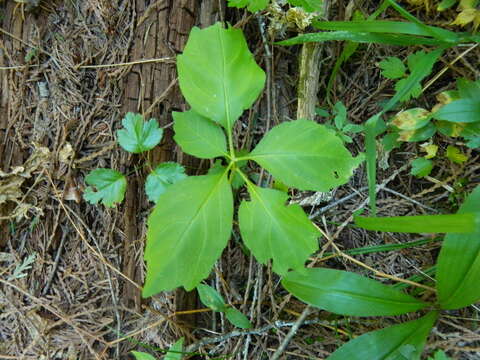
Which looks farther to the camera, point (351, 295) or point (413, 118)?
point (413, 118)

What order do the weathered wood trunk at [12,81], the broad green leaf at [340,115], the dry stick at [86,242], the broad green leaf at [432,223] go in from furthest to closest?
the weathered wood trunk at [12,81] → the dry stick at [86,242] → the broad green leaf at [340,115] → the broad green leaf at [432,223]

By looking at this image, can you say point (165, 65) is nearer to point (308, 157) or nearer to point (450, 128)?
point (308, 157)

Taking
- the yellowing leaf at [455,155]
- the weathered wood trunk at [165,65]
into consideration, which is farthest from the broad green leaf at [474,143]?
the weathered wood trunk at [165,65]

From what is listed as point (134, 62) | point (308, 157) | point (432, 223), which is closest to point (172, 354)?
point (308, 157)

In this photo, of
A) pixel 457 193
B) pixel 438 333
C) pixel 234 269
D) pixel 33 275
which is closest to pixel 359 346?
pixel 438 333

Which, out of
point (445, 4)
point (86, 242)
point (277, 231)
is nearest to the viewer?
point (277, 231)

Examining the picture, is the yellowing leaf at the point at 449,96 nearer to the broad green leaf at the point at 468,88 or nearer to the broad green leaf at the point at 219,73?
the broad green leaf at the point at 468,88

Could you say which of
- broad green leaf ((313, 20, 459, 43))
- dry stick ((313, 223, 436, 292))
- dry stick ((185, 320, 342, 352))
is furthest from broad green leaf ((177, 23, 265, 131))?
dry stick ((185, 320, 342, 352))

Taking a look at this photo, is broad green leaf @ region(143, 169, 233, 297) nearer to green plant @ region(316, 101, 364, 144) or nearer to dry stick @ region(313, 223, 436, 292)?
dry stick @ region(313, 223, 436, 292)
